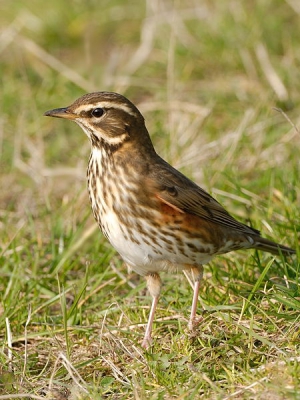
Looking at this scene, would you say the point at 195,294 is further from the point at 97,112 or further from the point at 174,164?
the point at 174,164

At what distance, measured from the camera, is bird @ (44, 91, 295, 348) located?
6164 millimetres

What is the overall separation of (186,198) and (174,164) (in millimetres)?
2163

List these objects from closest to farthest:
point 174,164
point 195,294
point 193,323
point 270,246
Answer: point 193,323 → point 195,294 → point 270,246 → point 174,164

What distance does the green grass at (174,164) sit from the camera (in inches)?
226

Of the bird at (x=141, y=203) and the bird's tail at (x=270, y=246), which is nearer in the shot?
the bird at (x=141, y=203)

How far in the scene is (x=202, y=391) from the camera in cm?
534

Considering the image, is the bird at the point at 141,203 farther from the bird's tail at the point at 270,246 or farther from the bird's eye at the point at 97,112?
the bird's tail at the point at 270,246

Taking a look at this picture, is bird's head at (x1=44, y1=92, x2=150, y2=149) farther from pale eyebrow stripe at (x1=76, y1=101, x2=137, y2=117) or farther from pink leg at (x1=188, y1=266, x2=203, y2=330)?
pink leg at (x1=188, y1=266, x2=203, y2=330)

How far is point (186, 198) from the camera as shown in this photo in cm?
652

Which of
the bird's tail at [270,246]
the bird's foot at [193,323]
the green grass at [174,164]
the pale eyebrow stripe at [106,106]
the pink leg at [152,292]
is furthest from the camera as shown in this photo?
the bird's tail at [270,246]

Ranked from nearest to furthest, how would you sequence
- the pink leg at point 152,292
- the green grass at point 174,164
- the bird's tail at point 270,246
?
1. the green grass at point 174,164
2. the pink leg at point 152,292
3. the bird's tail at point 270,246

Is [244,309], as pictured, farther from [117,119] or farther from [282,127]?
[282,127]

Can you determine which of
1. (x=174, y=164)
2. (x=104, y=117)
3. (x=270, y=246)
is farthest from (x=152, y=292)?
(x=174, y=164)

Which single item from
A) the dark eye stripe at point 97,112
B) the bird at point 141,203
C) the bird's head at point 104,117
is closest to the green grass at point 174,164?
the bird at point 141,203
